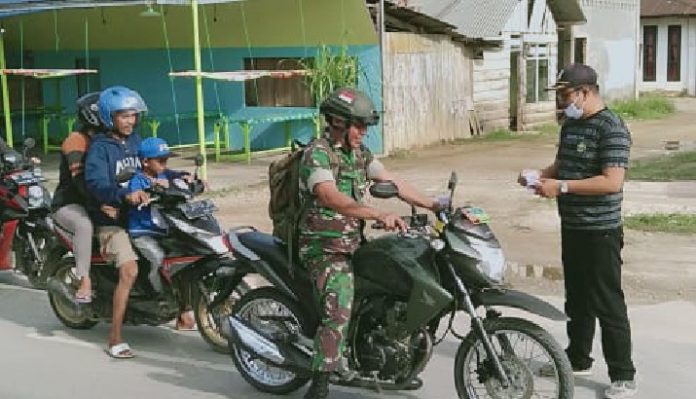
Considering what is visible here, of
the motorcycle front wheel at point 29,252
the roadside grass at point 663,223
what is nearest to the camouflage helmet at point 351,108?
the motorcycle front wheel at point 29,252

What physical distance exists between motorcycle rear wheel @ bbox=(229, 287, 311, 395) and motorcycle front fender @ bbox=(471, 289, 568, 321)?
110 centimetres

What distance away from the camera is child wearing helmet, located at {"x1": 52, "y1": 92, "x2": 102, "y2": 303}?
675cm

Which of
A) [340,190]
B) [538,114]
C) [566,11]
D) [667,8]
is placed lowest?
[538,114]

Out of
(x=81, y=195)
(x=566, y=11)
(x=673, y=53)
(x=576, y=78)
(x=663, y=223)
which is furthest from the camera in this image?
(x=673, y=53)

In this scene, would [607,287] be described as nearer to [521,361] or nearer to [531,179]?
[531,179]

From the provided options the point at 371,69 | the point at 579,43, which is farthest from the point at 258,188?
the point at 579,43

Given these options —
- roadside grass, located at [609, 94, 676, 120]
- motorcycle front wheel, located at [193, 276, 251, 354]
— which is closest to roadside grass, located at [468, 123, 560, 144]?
roadside grass, located at [609, 94, 676, 120]

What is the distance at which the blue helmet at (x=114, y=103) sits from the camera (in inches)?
259

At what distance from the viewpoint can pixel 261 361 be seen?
5691 mm

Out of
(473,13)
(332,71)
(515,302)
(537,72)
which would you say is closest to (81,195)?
(515,302)

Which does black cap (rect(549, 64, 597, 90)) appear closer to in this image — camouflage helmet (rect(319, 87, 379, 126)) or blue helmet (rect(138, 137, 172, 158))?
camouflage helmet (rect(319, 87, 379, 126))

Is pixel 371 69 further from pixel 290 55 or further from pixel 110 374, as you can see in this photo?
pixel 110 374

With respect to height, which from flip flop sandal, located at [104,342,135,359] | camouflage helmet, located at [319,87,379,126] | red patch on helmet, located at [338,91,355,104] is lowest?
flip flop sandal, located at [104,342,135,359]

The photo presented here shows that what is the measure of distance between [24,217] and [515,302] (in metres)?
5.04
